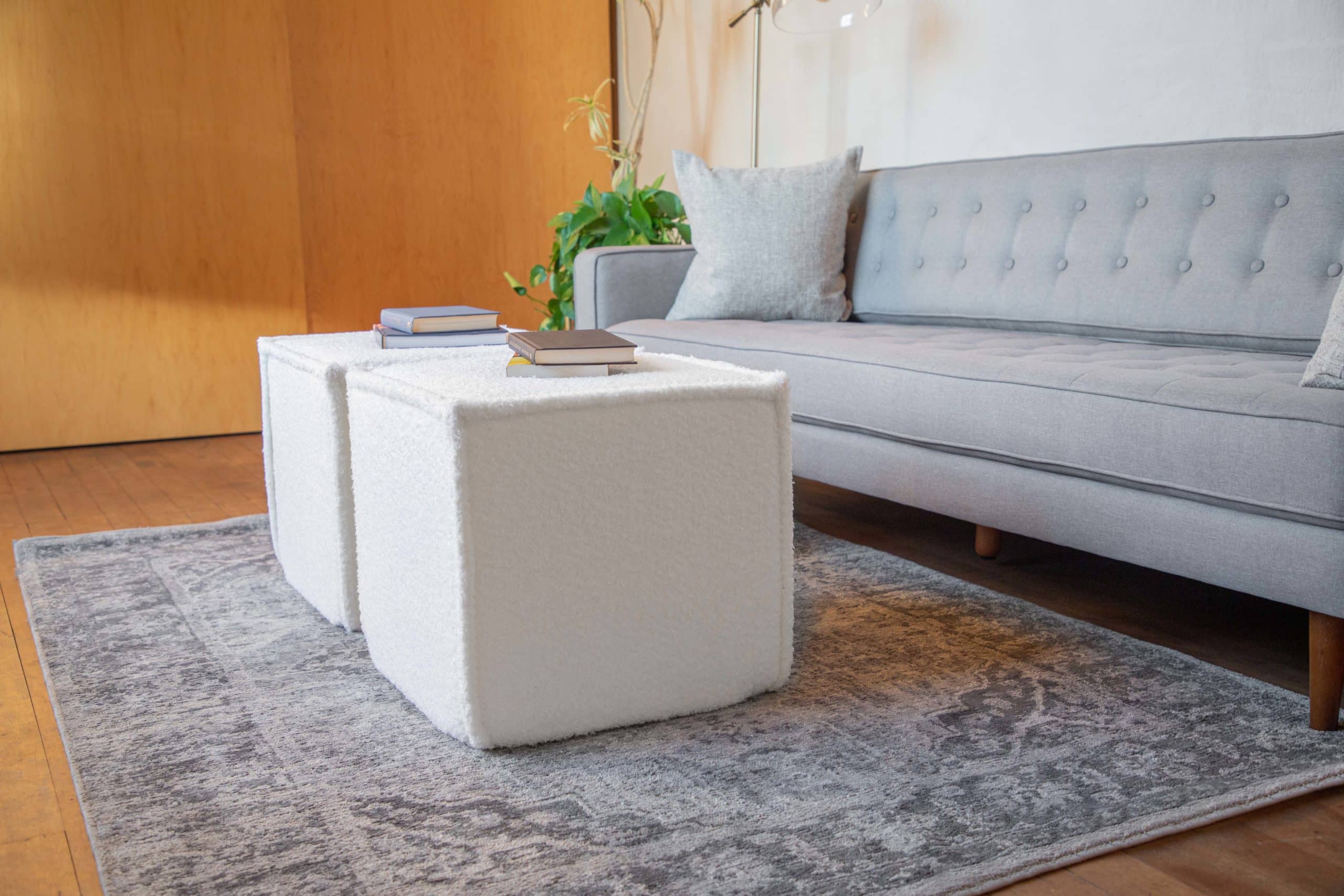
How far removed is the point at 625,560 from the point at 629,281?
1.76m

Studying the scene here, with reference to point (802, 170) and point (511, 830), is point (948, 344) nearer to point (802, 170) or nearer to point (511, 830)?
point (802, 170)

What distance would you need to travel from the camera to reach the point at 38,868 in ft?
3.78

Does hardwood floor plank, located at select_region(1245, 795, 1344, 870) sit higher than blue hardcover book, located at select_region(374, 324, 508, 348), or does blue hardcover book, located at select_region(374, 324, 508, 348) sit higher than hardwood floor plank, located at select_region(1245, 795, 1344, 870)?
blue hardcover book, located at select_region(374, 324, 508, 348)

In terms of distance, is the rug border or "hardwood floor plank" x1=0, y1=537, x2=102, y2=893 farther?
the rug border

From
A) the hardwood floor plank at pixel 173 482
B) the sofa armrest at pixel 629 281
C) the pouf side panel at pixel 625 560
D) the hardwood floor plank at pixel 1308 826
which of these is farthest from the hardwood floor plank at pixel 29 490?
the hardwood floor plank at pixel 1308 826

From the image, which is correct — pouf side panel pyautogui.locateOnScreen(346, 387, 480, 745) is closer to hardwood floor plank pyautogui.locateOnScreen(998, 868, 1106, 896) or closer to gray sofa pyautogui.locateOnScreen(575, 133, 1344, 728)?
hardwood floor plank pyautogui.locateOnScreen(998, 868, 1106, 896)

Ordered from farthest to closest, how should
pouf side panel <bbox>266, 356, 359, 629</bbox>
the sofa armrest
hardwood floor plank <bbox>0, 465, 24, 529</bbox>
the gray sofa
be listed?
the sofa armrest < hardwood floor plank <bbox>0, 465, 24, 529</bbox> < pouf side panel <bbox>266, 356, 359, 629</bbox> < the gray sofa

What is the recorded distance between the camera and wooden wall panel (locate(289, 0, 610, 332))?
4.11 m

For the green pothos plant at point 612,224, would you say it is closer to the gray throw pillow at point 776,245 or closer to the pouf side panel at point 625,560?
the gray throw pillow at point 776,245

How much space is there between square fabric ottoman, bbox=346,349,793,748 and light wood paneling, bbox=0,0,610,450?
8.69 ft

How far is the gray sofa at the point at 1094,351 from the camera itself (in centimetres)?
147

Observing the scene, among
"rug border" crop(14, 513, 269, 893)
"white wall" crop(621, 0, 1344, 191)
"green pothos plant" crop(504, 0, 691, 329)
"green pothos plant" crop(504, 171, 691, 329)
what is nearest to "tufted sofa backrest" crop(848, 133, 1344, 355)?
"white wall" crop(621, 0, 1344, 191)

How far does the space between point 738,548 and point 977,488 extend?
62 centimetres

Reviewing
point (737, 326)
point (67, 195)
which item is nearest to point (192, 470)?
point (67, 195)
